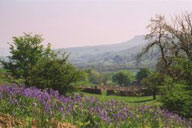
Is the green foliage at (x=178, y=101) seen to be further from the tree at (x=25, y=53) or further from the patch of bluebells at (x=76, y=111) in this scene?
the tree at (x=25, y=53)

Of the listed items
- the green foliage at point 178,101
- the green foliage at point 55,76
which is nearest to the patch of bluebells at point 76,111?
the green foliage at point 178,101

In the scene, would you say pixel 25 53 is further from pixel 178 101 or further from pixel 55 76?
pixel 178 101

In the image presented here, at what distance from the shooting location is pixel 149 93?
42.2m

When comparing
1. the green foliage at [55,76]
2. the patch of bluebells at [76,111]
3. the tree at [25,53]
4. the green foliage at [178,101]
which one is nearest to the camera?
the patch of bluebells at [76,111]

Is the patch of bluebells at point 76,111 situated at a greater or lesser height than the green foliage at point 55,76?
lesser

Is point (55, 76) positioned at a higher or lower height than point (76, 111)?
higher

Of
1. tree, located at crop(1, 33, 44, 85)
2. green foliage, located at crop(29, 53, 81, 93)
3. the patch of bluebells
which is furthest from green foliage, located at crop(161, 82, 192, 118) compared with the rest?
tree, located at crop(1, 33, 44, 85)

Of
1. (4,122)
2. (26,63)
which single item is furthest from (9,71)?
(4,122)

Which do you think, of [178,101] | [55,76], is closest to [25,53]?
[55,76]

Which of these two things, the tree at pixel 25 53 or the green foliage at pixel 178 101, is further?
the tree at pixel 25 53

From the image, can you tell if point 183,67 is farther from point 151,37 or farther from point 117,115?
point 151,37

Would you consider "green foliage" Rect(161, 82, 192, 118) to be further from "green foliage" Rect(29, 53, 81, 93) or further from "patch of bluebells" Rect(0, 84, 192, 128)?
"green foliage" Rect(29, 53, 81, 93)

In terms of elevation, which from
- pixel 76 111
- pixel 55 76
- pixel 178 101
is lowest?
pixel 178 101

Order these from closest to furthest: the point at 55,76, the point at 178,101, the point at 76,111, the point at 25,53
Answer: the point at 76,111 < the point at 178,101 < the point at 55,76 < the point at 25,53
